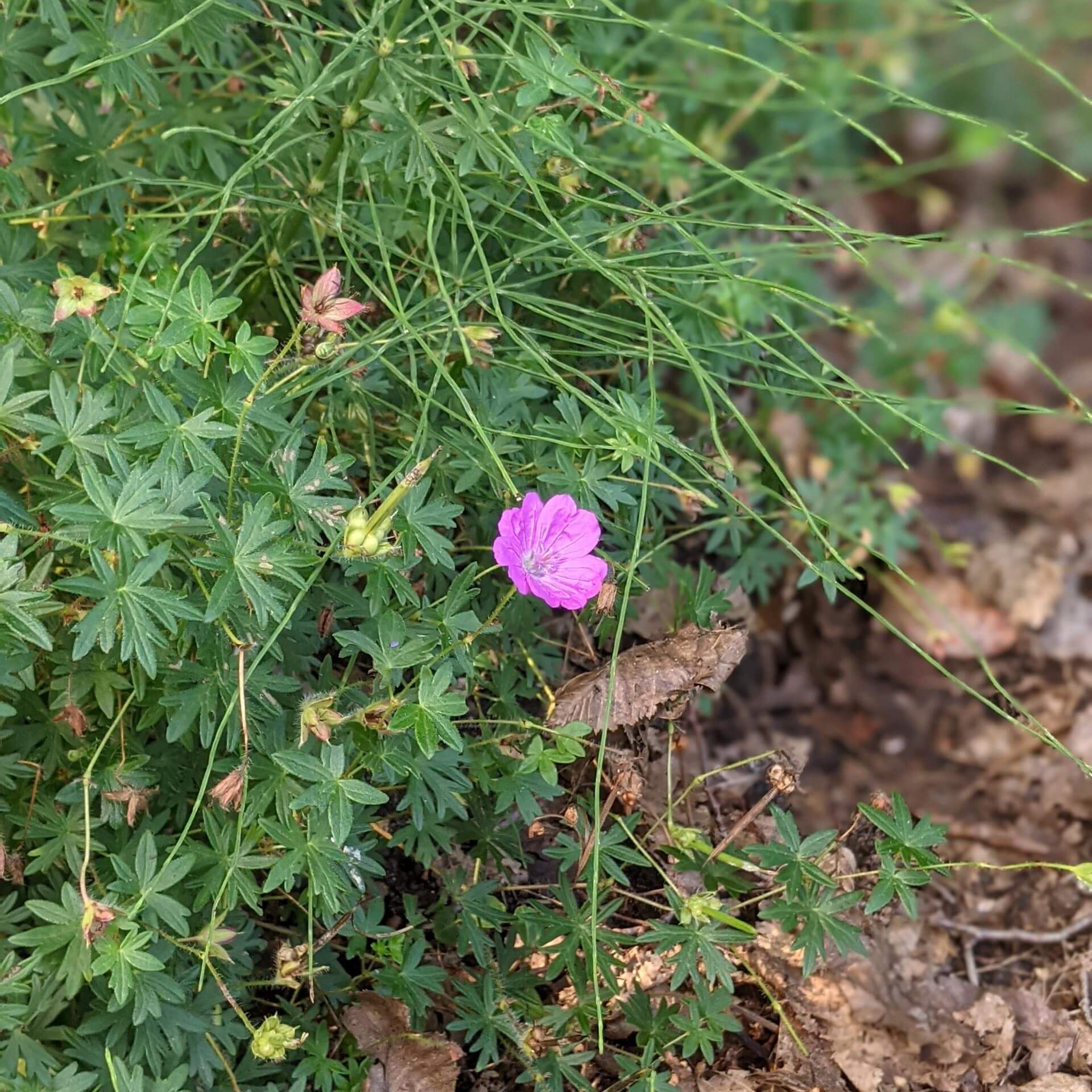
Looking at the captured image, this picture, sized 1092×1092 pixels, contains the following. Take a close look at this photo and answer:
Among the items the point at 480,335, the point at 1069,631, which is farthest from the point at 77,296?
the point at 1069,631

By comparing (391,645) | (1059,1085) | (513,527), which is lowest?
(1059,1085)

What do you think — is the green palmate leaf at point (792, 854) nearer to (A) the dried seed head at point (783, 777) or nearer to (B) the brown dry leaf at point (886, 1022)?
(A) the dried seed head at point (783, 777)

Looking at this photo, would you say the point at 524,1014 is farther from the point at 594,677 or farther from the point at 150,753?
the point at 150,753

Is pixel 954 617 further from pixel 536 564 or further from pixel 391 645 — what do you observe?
pixel 391 645

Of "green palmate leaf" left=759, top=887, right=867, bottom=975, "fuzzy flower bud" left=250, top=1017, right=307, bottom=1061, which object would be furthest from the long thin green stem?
"green palmate leaf" left=759, top=887, right=867, bottom=975

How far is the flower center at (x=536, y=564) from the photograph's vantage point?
5.56ft

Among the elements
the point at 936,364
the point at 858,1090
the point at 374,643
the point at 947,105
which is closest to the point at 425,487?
the point at 374,643

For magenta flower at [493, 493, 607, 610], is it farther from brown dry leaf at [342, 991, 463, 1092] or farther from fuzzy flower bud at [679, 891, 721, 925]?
brown dry leaf at [342, 991, 463, 1092]

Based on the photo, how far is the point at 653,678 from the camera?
1.93 m

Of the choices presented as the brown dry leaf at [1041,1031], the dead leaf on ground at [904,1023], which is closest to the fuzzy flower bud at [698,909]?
the dead leaf on ground at [904,1023]

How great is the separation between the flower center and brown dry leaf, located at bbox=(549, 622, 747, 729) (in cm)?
29

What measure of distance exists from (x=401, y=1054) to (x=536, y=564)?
84 cm

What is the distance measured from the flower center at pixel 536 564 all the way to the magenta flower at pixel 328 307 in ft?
1.36

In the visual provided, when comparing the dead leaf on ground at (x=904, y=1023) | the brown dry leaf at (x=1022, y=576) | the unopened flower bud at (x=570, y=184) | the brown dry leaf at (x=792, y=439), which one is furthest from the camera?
the brown dry leaf at (x=1022, y=576)
